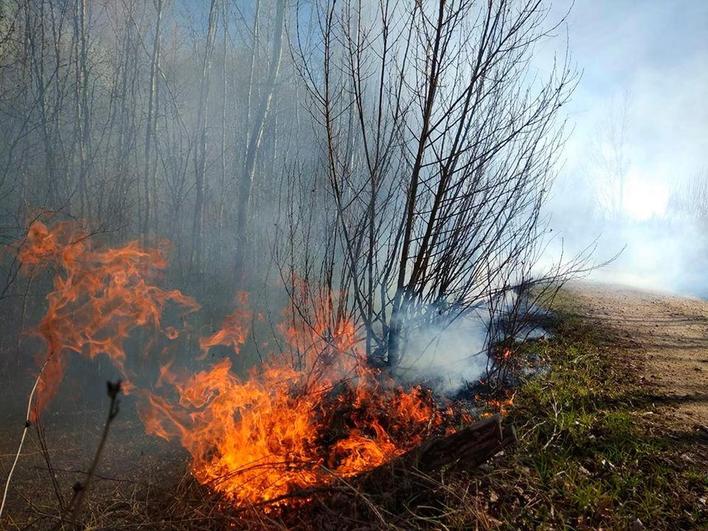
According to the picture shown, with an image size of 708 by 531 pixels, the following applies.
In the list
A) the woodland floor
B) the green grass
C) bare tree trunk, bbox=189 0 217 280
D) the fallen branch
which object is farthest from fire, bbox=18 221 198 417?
the green grass

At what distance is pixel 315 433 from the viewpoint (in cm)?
404

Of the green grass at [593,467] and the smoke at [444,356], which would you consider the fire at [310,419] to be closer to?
the smoke at [444,356]

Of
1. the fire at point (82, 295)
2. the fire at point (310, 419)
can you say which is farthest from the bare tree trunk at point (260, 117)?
the fire at point (310, 419)

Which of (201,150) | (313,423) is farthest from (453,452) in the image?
(201,150)

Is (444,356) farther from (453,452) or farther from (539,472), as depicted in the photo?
(453,452)

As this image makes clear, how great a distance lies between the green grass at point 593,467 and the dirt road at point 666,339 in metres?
0.33

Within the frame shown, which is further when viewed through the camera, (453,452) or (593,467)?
(593,467)

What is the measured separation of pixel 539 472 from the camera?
133 inches

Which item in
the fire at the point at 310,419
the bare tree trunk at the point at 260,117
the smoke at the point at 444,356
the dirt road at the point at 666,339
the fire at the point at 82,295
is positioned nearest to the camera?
the fire at the point at 310,419

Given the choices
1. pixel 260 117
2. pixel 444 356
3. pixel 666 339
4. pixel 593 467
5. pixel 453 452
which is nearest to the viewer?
pixel 453 452

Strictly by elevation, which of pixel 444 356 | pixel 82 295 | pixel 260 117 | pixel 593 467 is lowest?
pixel 593 467

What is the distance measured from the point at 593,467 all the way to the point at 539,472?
0.51 metres

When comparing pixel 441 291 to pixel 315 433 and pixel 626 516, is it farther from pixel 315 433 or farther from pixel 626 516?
pixel 626 516

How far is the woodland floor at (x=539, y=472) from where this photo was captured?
2967 millimetres
